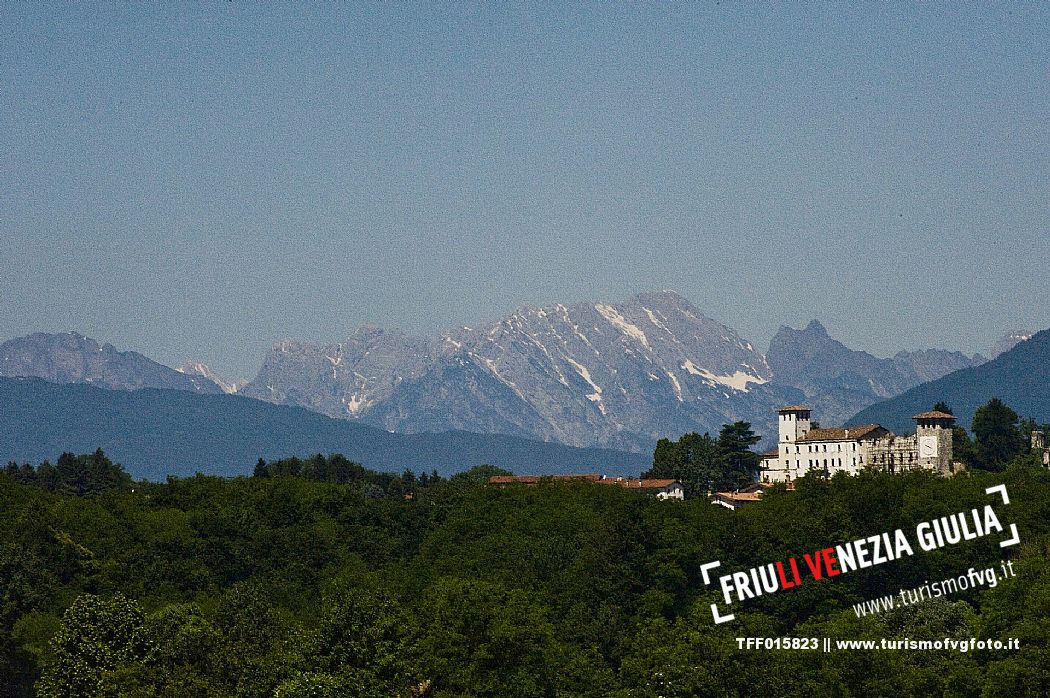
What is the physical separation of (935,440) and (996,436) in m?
8.59

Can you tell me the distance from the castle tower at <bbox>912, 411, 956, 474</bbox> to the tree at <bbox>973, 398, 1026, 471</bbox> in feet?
13.9

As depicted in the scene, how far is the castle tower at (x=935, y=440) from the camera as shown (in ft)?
614

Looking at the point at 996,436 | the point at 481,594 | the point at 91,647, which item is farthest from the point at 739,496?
the point at 91,647

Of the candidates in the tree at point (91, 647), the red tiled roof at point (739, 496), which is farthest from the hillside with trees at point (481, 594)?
the red tiled roof at point (739, 496)

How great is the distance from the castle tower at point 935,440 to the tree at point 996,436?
4231 millimetres

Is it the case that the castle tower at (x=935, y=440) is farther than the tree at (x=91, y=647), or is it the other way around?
the castle tower at (x=935, y=440)

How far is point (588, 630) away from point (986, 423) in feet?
339

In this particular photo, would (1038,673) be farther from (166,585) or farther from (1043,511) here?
(166,585)

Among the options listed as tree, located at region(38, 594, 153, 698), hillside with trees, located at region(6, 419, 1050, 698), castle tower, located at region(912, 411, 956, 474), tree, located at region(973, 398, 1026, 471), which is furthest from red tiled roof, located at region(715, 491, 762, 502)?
tree, located at region(38, 594, 153, 698)

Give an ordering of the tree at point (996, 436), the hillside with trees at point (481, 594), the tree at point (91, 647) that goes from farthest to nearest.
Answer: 1. the tree at point (996, 436)
2. the hillside with trees at point (481, 594)
3. the tree at point (91, 647)

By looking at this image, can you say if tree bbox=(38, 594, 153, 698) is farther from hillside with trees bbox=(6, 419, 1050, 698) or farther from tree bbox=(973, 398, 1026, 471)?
tree bbox=(973, 398, 1026, 471)

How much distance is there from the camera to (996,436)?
191m

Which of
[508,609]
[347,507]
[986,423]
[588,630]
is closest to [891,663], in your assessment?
[508,609]

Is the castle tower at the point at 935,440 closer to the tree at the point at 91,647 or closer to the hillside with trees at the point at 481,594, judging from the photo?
the hillside with trees at the point at 481,594
